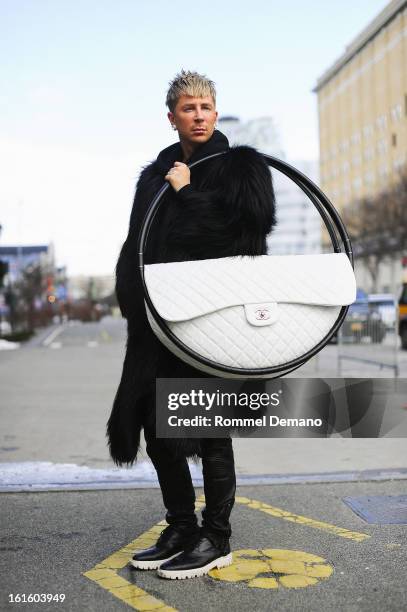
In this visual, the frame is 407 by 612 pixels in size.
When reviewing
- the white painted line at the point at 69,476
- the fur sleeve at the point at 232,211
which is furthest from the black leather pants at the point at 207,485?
the white painted line at the point at 69,476

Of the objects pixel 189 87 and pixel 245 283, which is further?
pixel 189 87

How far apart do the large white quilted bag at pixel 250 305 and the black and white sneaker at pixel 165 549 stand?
0.92 m

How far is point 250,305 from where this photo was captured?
2.68m

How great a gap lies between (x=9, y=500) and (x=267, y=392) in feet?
7.60

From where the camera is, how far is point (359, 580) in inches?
123

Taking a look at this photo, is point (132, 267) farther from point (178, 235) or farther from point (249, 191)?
point (249, 191)

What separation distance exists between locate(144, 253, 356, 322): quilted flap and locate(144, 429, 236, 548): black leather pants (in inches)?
26.9

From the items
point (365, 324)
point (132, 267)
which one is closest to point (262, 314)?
point (132, 267)

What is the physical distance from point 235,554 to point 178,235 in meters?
1.45

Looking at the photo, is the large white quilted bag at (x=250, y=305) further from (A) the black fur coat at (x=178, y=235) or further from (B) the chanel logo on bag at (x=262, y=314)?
(A) the black fur coat at (x=178, y=235)

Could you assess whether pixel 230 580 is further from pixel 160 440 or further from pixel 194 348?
pixel 194 348

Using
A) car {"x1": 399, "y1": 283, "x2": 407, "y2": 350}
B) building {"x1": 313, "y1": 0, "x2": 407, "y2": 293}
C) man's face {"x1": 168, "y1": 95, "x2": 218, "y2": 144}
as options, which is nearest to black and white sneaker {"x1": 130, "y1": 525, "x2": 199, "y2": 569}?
man's face {"x1": 168, "y1": 95, "x2": 218, "y2": 144}

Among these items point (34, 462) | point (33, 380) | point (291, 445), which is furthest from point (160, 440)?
point (33, 380)

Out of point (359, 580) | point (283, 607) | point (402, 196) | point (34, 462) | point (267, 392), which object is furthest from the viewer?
point (402, 196)
